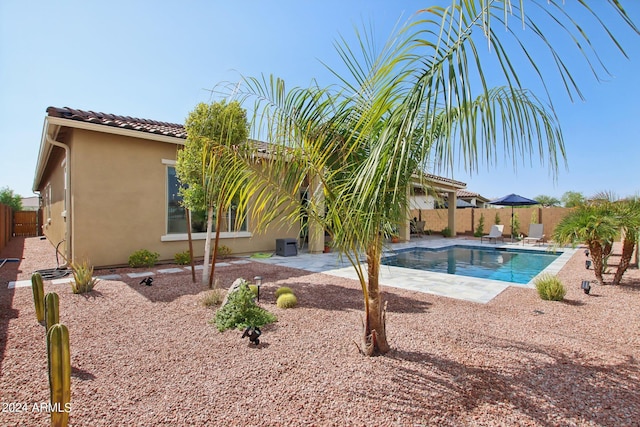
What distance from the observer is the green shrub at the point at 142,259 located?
9.79 metres

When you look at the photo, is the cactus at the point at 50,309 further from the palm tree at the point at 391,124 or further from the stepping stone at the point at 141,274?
the stepping stone at the point at 141,274

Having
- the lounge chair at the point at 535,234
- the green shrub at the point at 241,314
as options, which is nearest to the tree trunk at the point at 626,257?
the green shrub at the point at 241,314

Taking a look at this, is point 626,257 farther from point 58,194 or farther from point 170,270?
point 58,194

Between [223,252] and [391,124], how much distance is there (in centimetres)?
1062

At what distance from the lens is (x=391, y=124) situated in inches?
94.7

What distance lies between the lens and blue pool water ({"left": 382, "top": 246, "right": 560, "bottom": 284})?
11287mm

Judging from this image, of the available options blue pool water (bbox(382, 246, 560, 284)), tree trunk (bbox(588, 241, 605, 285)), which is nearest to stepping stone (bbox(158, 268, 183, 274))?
blue pool water (bbox(382, 246, 560, 284))

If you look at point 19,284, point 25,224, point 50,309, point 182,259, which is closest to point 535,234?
point 182,259

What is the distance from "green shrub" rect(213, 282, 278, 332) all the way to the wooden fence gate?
29098mm

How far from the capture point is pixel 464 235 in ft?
87.3

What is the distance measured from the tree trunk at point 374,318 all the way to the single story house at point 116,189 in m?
4.71

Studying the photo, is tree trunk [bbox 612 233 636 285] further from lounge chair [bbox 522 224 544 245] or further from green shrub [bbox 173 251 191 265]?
lounge chair [bbox 522 224 544 245]

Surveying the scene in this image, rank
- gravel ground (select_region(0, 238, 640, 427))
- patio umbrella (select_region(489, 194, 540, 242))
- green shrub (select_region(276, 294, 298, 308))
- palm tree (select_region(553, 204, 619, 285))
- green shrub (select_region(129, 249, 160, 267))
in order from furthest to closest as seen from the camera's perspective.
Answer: patio umbrella (select_region(489, 194, 540, 242)) < green shrub (select_region(129, 249, 160, 267)) < palm tree (select_region(553, 204, 619, 285)) < green shrub (select_region(276, 294, 298, 308)) < gravel ground (select_region(0, 238, 640, 427))

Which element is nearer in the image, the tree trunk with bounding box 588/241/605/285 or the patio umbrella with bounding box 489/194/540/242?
the tree trunk with bounding box 588/241/605/285
